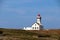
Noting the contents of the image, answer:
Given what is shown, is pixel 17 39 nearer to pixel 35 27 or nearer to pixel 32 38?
pixel 32 38

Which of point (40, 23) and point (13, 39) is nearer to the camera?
point (13, 39)

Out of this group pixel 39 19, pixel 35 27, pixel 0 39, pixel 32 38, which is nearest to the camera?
pixel 0 39

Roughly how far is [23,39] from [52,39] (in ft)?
11.7

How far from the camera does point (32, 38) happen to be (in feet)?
91.0

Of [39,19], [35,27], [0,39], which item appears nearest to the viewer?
[0,39]

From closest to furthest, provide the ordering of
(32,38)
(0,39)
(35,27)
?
(0,39) → (32,38) → (35,27)

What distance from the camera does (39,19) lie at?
11181cm

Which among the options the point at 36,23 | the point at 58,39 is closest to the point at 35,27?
the point at 36,23

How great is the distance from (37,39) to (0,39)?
414cm

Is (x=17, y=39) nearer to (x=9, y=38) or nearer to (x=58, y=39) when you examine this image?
(x=9, y=38)

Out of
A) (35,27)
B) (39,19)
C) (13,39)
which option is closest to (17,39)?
(13,39)

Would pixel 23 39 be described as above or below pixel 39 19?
below

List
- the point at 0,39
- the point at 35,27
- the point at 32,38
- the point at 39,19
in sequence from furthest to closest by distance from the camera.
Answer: the point at 39,19 → the point at 35,27 → the point at 32,38 → the point at 0,39

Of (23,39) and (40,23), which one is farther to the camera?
(40,23)
